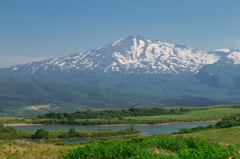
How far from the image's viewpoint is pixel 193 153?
17484 mm

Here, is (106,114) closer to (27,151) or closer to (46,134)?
(46,134)

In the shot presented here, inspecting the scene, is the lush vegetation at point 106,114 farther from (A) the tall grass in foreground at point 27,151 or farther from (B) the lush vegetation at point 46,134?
(A) the tall grass in foreground at point 27,151

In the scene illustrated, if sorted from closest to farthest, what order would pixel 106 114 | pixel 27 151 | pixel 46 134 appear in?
pixel 27 151 < pixel 46 134 < pixel 106 114

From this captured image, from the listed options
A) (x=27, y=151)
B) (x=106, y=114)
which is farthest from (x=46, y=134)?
(x=106, y=114)

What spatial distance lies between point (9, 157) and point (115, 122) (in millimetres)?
78757

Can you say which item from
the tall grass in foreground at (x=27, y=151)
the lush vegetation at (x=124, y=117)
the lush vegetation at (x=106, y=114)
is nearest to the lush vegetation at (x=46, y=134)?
the lush vegetation at (x=124, y=117)

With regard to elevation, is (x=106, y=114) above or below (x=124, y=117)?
above

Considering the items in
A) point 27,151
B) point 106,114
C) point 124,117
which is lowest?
point 124,117

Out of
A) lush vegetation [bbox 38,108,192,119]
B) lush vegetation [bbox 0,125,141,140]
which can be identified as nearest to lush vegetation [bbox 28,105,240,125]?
lush vegetation [bbox 38,108,192,119]

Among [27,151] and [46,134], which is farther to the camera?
[46,134]

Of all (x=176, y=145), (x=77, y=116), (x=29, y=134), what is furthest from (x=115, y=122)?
(x=176, y=145)

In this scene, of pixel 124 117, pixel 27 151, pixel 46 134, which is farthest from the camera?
pixel 124 117

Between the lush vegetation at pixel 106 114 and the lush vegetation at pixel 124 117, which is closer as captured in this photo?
the lush vegetation at pixel 124 117

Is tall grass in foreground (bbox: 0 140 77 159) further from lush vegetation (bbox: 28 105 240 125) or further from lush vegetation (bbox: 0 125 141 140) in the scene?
lush vegetation (bbox: 28 105 240 125)
